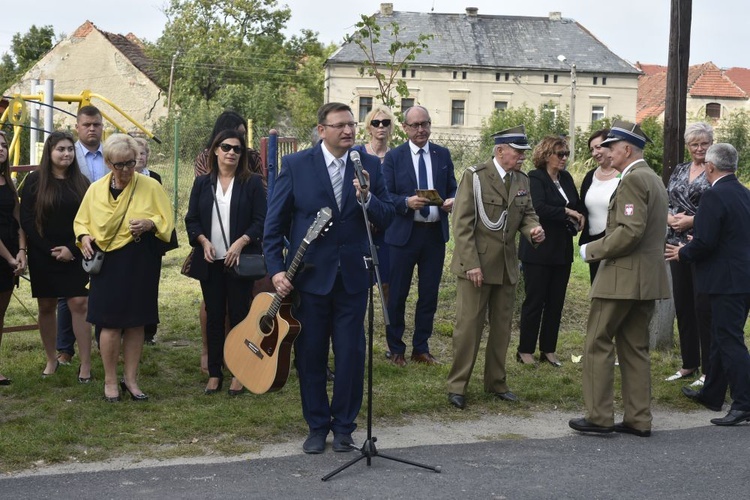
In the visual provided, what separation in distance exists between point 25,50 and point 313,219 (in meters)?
61.6

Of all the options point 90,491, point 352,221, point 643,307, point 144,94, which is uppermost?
point 144,94

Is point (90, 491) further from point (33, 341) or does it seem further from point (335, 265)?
point (33, 341)

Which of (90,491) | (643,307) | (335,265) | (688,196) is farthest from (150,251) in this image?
(688,196)

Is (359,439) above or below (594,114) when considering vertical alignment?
below

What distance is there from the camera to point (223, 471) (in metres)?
6.12

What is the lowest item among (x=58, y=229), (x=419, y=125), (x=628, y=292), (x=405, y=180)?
(x=628, y=292)

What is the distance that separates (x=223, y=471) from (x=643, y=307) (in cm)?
317

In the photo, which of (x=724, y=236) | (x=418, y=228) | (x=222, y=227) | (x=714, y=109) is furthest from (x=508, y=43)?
(x=222, y=227)

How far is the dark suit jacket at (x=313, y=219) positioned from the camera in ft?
21.6

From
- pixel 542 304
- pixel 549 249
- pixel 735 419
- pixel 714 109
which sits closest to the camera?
pixel 735 419

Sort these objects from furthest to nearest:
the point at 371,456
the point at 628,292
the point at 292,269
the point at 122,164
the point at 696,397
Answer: the point at 696,397, the point at 122,164, the point at 628,292, the point at 292,269, the point at 371,456

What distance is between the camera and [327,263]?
657 centimetres

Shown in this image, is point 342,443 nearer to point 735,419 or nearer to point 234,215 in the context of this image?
point 234,215

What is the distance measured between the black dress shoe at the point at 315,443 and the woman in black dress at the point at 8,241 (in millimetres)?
2917
